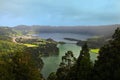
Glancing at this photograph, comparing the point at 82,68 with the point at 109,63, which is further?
the point at 82,68

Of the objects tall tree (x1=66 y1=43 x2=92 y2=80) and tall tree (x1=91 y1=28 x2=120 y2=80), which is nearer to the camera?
tall tree (x1=91 y1=28 x2=120 y2=80)

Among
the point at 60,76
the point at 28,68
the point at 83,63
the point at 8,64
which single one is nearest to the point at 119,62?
the point at 83,63

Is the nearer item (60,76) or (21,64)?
(21,64)

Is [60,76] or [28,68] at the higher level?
[28,68]

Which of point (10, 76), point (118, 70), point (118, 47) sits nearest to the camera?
point (118, 70)

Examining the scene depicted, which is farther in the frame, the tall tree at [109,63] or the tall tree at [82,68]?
the tall tree at [82,68]

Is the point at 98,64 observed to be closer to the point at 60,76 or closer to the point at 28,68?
the point at 28,68

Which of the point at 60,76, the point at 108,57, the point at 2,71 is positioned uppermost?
the point at 108,57

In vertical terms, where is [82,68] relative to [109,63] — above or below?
below
